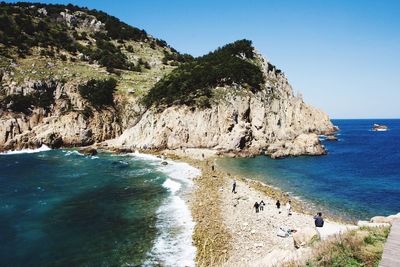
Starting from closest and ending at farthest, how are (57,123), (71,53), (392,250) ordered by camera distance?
(392,250) → (57,123) → (71,53)

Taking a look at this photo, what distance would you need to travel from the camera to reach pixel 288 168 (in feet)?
200

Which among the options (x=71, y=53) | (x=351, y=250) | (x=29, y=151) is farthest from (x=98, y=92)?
(x=351, y=250)

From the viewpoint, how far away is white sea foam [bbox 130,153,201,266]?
2422cm

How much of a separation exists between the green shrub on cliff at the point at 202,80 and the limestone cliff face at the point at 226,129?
2.39 meters

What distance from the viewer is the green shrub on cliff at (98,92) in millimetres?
88500

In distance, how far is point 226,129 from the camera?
77250mm

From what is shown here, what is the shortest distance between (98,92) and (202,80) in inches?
1133

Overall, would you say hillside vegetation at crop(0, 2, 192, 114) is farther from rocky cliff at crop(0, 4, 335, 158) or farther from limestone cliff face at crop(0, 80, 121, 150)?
limestone cliff face at crop(0, 80, 121, 150)

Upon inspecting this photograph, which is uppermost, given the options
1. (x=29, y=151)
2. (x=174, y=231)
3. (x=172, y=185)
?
(x=29, y=151)

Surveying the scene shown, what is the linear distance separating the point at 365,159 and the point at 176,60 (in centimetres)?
7899

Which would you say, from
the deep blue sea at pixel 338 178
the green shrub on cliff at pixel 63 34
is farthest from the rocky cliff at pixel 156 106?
→ the deep blue sea at pixel 338 178

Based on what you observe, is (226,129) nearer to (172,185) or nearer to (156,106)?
(156,106)

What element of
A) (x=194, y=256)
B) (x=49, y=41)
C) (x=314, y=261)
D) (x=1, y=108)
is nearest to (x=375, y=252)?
(x=314, y=261)

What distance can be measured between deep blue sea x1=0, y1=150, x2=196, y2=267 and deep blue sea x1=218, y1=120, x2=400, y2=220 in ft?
47.4
